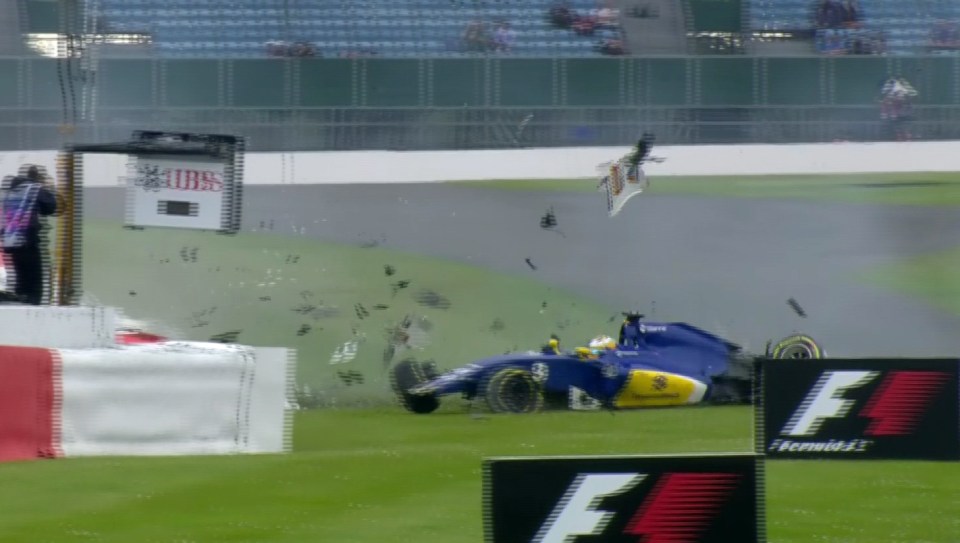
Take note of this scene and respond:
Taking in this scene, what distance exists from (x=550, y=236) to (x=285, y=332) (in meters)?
3.77

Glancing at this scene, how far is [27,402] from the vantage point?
10422 millimetres

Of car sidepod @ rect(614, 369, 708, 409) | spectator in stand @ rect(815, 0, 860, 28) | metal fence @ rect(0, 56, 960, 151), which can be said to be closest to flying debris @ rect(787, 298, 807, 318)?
metal fence @ rect(0, 56, 960, 151)

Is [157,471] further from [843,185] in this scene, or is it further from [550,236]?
[843,185]

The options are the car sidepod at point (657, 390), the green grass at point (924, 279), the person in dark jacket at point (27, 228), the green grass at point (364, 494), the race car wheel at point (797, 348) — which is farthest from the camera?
the green grass at point (924, 279)

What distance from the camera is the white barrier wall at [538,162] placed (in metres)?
18.9

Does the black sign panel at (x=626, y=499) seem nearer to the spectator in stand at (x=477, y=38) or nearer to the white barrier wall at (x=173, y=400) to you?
the white barrier wall at (x=173, y=400)

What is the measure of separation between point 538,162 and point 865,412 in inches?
387

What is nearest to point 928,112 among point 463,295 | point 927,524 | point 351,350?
point 463,295

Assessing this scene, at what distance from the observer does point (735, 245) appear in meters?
19.6

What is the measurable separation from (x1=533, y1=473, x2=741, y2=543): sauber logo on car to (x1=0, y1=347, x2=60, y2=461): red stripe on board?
6.34 metres

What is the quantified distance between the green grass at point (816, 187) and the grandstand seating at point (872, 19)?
80.4 inches

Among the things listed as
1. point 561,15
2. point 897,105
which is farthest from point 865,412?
point 561,15

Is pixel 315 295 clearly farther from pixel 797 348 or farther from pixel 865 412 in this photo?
pixel 865 412

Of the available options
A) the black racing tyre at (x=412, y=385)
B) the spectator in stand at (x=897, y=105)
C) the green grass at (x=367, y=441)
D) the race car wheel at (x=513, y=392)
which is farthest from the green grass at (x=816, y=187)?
the race car wheel at (x=513, y=392)
